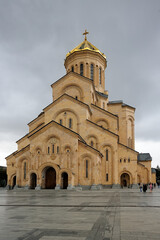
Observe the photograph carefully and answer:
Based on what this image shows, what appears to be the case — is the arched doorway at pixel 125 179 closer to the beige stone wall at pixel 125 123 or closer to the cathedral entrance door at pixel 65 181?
the beige stone wall at pixel 125 123

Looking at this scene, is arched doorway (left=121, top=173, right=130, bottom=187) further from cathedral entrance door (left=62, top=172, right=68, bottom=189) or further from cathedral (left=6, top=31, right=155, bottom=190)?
cathedral entrance door (left=62, top=172, right=68, bottom=189)

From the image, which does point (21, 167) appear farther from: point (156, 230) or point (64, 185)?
point (156, 230)

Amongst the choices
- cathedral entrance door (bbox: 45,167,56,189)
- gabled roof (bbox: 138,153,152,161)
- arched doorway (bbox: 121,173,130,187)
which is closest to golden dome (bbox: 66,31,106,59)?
gabled roof (bbox: 138,153,152,161)

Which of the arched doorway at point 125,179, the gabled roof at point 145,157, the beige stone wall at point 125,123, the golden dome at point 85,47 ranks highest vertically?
→ the golden dome at point 85,47

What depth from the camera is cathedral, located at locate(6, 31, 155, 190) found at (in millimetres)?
29688

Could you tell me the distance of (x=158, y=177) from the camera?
78438 mm

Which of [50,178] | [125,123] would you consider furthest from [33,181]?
[125,123]

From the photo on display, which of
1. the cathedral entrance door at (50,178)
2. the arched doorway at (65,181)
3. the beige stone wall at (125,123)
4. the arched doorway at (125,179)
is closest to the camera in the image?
the arched doorway at (65,181)

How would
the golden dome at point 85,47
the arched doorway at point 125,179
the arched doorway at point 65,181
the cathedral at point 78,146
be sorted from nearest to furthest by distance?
the cathedral at point 78,146
the arched doorway at point 65,181
the arched doorway at point 125,179
the golden dome at point 85,47

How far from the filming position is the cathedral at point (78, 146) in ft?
→ 97.4

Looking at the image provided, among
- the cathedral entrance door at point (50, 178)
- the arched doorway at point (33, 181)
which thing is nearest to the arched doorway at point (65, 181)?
the cathedral entrance door at point (50, 178)

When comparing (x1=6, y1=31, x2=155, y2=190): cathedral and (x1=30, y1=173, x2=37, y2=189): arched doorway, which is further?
(x1=30, y1=173, x2=37, y2=189): arched doorway

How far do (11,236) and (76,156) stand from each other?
2286 cm

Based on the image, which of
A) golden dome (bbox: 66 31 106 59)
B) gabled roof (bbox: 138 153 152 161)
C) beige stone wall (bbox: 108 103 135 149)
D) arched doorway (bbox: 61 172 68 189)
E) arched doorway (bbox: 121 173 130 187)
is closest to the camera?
arched doorway (bbox: 61 172 68 189)
